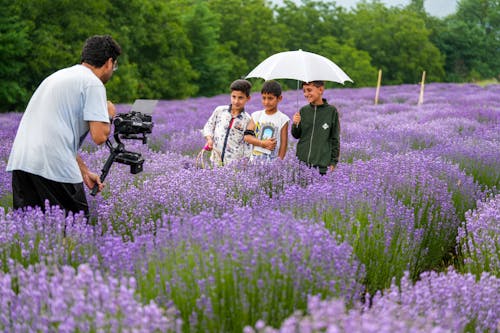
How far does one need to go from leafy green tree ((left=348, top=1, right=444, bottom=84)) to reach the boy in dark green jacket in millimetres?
44971

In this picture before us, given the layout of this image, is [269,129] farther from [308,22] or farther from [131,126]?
[308,22]

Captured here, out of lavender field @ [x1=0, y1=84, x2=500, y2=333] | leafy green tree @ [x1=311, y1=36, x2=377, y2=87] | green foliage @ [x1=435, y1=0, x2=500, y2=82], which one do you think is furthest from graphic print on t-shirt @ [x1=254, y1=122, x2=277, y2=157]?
green foliage @ [x1=435, y1=0, x2=500, y2=82]

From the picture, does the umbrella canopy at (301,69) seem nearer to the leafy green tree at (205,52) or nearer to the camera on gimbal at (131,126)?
the camera on gimbal at (131,126)

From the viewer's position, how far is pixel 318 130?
4961 millimetres

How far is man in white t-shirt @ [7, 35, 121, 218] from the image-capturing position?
10.3 ft

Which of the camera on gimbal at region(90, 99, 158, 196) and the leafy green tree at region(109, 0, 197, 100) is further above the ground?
the leafy green tree at region(109, 0, 197, 100)

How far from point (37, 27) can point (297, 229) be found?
18.8m

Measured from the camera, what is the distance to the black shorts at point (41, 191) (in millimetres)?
3242

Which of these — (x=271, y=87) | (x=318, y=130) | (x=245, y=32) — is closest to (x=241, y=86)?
(x=271, y=87)

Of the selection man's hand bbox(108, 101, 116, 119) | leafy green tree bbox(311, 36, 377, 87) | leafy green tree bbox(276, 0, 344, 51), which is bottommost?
man's hand bbox(108, 101, 116, 119)

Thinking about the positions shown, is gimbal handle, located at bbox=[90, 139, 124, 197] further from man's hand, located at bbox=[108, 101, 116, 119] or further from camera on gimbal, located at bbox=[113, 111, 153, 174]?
man's hand, located at bbox=[108, 101, 116, 119]

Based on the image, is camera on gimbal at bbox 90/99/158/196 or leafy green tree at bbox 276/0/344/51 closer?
camera on gimbal at bbox 90/99/158/196

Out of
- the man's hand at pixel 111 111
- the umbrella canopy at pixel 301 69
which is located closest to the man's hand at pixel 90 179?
the man's hand at pixel 111 111

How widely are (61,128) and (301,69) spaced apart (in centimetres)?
262
